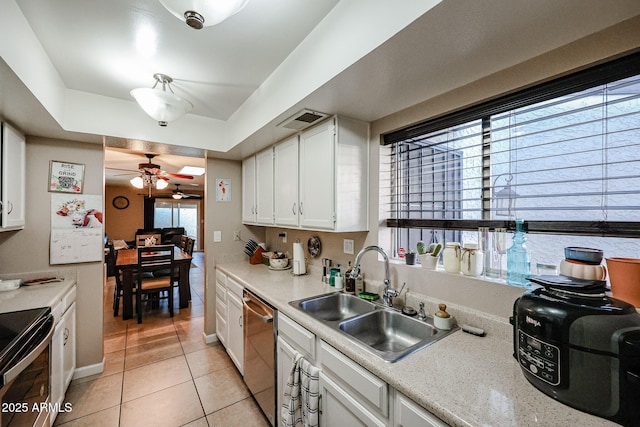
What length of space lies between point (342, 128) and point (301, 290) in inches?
46.4

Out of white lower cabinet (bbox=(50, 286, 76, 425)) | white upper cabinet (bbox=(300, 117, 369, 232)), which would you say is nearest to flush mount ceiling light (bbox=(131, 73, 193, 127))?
white upper cabinet (bbox=(300, 117, 369, 232))

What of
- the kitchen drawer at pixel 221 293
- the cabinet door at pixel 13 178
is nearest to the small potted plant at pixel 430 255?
the kitchen drawer at pixel 221 293

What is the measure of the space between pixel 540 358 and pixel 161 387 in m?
2.61

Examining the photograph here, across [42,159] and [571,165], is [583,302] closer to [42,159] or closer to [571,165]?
[571,165]

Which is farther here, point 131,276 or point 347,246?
point 131,276

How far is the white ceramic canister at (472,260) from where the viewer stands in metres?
1.34

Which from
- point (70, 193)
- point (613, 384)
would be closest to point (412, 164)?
point (613, 384)

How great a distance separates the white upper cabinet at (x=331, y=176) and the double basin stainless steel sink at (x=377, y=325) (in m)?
0.51

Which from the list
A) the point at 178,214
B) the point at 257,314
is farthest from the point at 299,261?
the point at 178,214

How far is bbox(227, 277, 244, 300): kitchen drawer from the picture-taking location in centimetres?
223

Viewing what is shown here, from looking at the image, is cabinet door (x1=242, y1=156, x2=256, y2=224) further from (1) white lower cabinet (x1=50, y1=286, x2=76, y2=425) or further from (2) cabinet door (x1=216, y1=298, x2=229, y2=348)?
(1) white lower cabinet (x1=50, y1=286, x2=76, y2=425)

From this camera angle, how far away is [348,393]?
1.15 meters

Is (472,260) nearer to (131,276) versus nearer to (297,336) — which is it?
(297,336)

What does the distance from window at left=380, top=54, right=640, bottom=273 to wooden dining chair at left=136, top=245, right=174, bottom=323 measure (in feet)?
11.2
